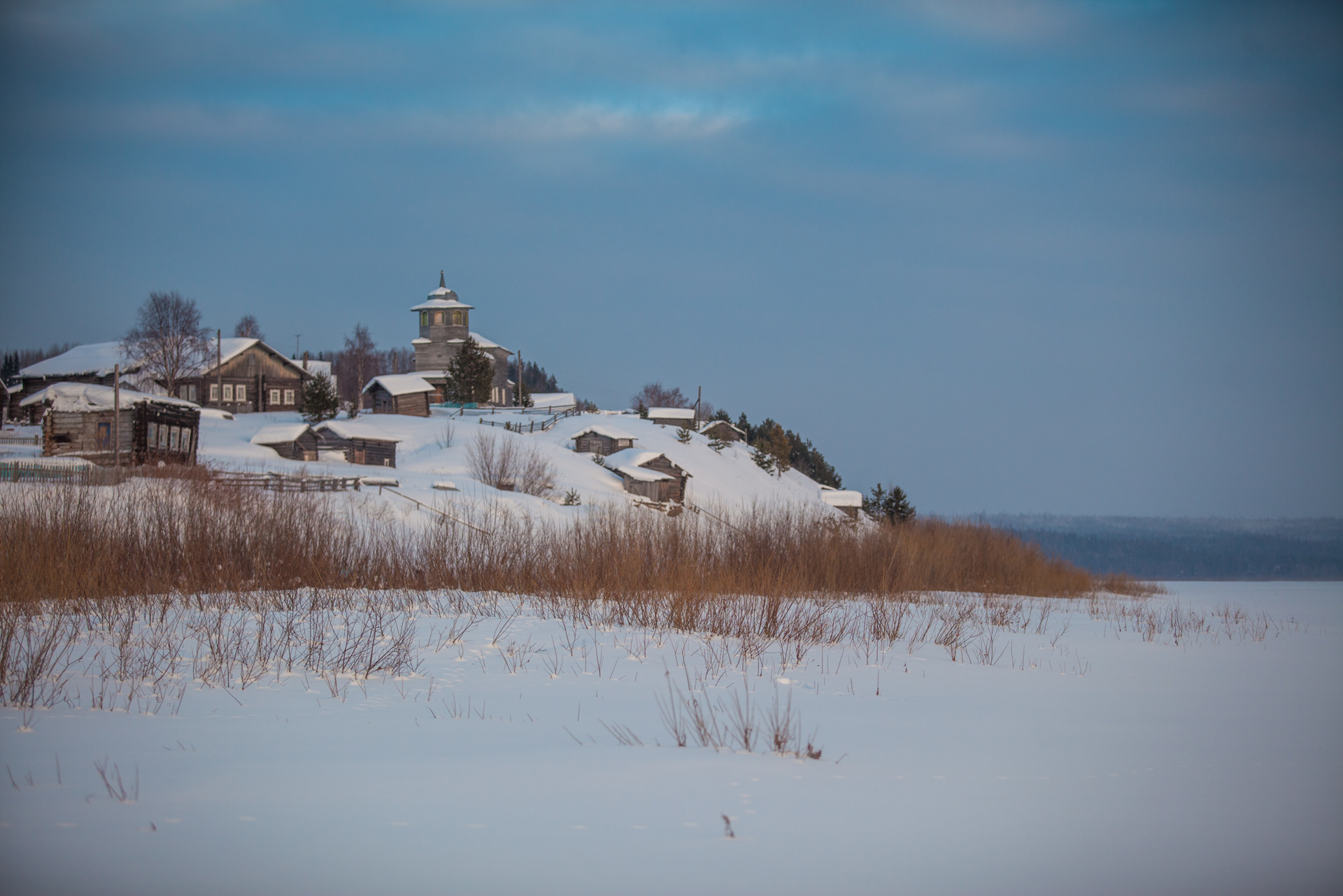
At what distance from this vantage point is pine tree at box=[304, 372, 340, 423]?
53.9 m

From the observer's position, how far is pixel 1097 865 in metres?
3.68

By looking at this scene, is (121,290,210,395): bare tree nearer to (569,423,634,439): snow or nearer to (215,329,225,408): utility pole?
(215,329,225,408): utility pole

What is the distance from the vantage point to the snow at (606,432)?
58.3 metres

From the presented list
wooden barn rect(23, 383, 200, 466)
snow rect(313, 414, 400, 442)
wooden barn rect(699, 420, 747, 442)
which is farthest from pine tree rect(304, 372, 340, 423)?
wooden barn rect(699, 420, 747, 442)

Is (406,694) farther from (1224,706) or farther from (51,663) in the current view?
(1224,706)

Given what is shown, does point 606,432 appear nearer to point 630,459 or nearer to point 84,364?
point 630,459

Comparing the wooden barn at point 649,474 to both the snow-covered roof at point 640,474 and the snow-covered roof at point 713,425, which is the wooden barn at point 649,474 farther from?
the snow-covered roof at point 713,425

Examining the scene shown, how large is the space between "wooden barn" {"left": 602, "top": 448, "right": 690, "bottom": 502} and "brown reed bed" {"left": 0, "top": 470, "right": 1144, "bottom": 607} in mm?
32928

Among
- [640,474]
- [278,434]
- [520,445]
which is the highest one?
[278,434]

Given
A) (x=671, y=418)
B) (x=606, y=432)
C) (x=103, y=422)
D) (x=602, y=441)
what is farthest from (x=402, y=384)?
(x=103, y=422)

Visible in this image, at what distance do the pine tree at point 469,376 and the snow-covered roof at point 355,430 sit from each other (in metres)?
20.2

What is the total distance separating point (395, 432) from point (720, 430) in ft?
100

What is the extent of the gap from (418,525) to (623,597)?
19.9 meters

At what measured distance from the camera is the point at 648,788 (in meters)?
4.37
